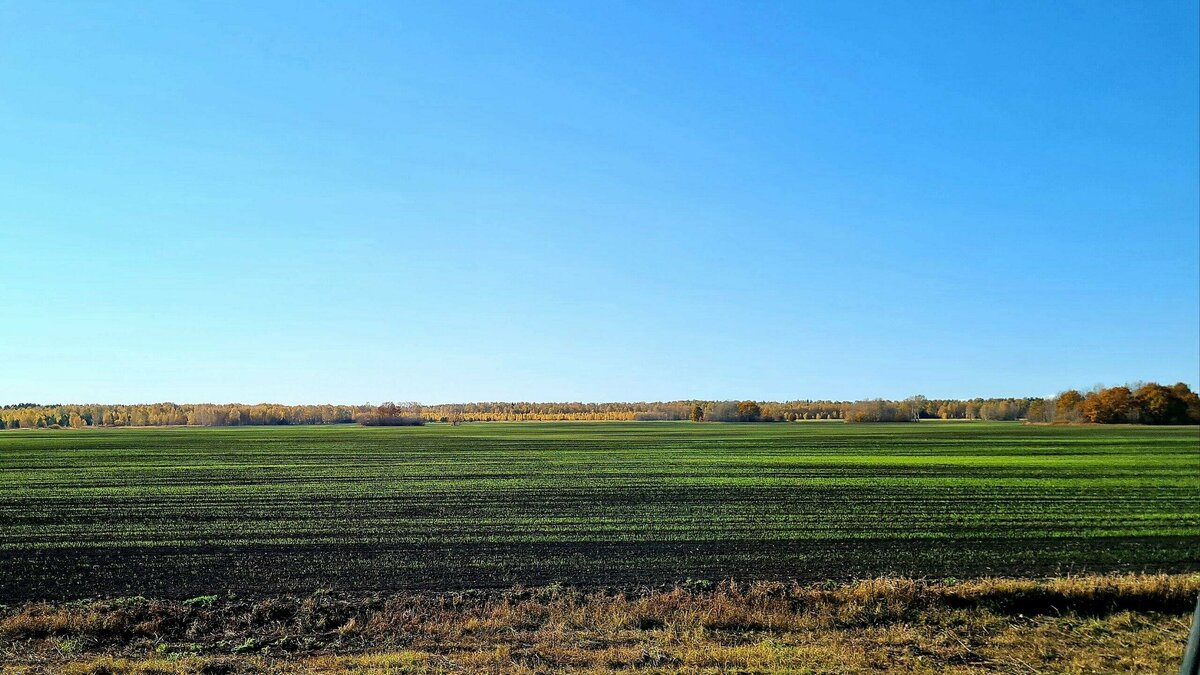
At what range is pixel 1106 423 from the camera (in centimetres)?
12406

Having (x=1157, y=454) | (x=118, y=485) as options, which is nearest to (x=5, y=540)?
(x=118, y=485)

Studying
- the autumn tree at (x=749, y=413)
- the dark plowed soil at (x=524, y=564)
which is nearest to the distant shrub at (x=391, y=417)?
the autumn tree at (x=749, y=413)

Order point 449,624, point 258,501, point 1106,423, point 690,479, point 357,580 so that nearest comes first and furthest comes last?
1. point 449,624
2. point 357,580
3. point 258,501
4. point 690,479
5. point 1106,423

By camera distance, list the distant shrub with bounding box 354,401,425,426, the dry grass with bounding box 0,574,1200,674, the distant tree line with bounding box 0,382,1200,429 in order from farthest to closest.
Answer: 1. the distant shrub with bounding box 354,401,425,426
2. the distant tree line with bounding box 0,382,1200,429
3. the dry grass with bounding box 0,574,1200,674

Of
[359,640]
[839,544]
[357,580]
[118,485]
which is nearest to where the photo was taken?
[359,640]

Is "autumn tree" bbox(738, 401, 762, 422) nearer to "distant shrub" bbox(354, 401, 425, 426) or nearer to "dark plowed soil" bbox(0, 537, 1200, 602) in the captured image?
"distant shrub" bbox(354, 401, 425, 426)

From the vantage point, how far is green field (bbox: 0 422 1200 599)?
56.7ft

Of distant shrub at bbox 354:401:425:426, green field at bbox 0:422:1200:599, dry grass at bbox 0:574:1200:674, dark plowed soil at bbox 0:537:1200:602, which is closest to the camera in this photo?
dry grass at bbox 0:574:1200:674

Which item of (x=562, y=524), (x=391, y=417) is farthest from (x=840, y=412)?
(x=562, y=524)

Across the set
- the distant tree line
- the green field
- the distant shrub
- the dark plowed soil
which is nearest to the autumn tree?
the distant tree line

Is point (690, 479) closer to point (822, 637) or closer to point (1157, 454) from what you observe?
point (822, 637)

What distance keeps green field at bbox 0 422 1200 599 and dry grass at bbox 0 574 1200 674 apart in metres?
2.55

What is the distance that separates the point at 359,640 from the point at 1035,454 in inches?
2348

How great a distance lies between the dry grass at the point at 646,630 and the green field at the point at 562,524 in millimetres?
2551
